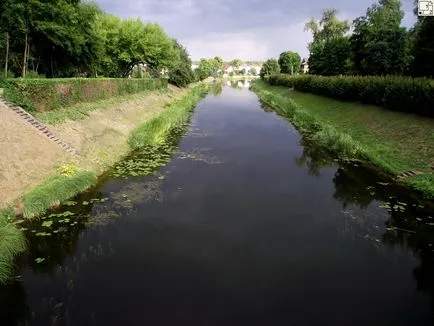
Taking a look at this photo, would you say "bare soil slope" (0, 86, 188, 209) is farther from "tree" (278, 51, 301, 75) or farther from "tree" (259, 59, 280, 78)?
"tree" (259, 59, 280, 78)

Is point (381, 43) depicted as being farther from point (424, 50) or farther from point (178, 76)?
point (178, 76)

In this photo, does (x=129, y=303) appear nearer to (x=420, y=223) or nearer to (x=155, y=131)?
(x=420, y=223)

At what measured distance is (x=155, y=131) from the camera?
27.2 metres

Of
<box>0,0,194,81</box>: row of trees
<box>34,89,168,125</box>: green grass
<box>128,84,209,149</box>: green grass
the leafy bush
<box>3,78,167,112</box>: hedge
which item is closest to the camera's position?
<box>3,78,167,112</box>: hedge

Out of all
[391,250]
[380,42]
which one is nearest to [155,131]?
[391,250]

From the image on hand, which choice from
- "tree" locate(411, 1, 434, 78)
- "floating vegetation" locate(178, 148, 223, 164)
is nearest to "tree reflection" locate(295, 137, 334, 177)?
"floating vegetation" locate(178, 148, 223, 164)

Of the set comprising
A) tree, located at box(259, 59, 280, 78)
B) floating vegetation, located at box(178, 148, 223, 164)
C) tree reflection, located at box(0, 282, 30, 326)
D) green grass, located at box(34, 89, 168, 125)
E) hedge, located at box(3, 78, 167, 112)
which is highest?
tree, located at box(259, 59, 280, 78)

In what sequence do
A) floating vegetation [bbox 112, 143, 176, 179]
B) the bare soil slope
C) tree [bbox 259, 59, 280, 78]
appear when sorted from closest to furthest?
the bare soil slope → floating vegetation [bbox 112, 143, 176, 179] → tree [bbox 259, 59, 280, 78]

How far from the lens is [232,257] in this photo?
34.2 ft

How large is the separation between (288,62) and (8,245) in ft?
403

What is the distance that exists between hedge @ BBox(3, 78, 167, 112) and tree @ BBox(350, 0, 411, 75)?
116 feet

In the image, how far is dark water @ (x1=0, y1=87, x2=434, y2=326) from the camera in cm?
812

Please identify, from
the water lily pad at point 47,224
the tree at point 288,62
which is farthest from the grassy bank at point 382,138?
the tree at point 288,62

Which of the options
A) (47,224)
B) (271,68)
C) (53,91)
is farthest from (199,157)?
(271,68)
